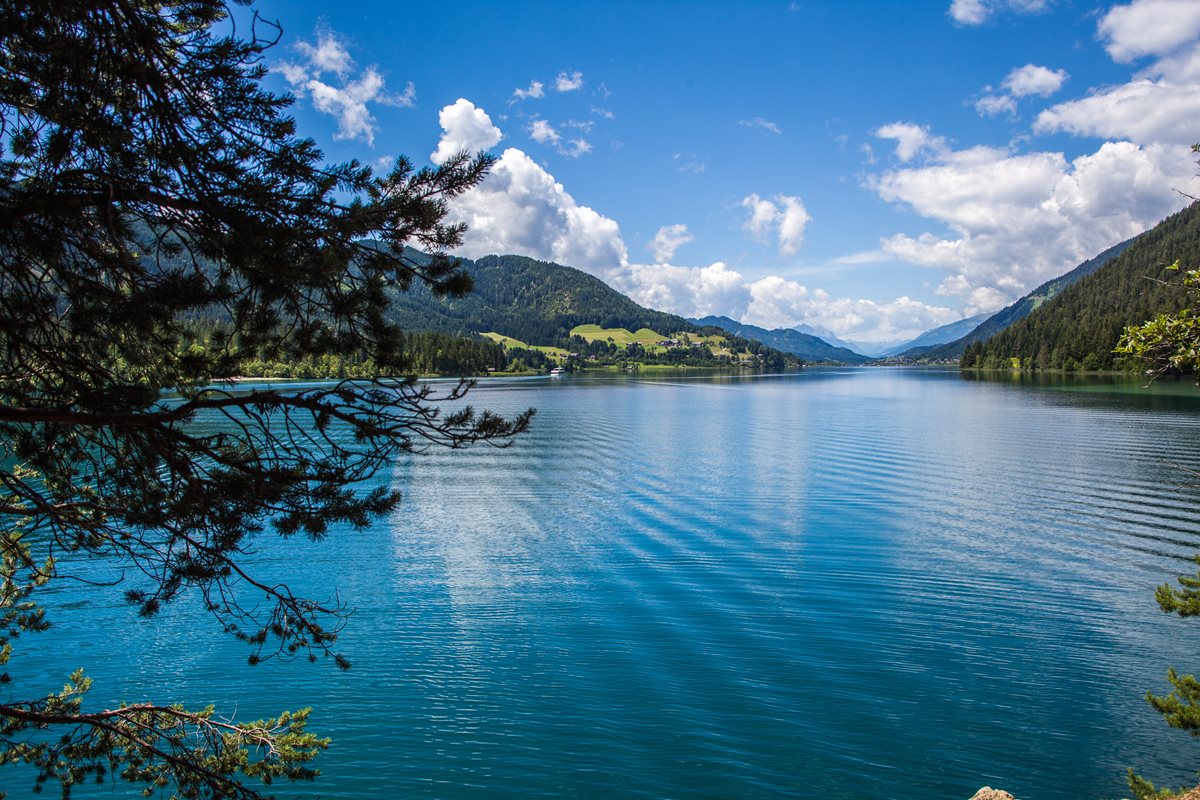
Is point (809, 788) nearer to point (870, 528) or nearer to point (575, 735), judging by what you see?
point (575, 735)

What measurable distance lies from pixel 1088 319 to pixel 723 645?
17902cm

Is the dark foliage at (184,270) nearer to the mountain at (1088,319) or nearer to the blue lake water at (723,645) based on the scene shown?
the blue lake water at (723,645)

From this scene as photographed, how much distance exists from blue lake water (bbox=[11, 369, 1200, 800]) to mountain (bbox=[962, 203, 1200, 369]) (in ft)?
401

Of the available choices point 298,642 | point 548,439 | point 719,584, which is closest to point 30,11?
point 298,642

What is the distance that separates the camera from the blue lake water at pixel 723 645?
10.2 metres

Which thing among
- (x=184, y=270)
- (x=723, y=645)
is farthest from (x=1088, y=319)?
(x=184, y=270)

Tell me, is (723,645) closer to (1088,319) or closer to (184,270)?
(184,270)

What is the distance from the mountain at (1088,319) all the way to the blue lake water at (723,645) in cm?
12216

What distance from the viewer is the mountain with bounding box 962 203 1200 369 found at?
12862 cm

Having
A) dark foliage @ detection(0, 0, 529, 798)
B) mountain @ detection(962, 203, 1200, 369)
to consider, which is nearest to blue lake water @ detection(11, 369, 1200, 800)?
dark foliage @ detection(0, 0, 529, 798)

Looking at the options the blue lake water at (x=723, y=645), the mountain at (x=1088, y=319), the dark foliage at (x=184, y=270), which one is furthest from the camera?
the mountain at (x=1088, y=319)

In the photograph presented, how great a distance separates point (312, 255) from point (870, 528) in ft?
72.4

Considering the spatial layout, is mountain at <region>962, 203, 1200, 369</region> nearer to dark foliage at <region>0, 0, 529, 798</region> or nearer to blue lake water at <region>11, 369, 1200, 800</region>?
blue lake water at <region>11, 369, 1200, 800</region>

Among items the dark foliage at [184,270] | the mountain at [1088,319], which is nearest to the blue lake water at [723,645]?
the dark foliage at [184,270]
